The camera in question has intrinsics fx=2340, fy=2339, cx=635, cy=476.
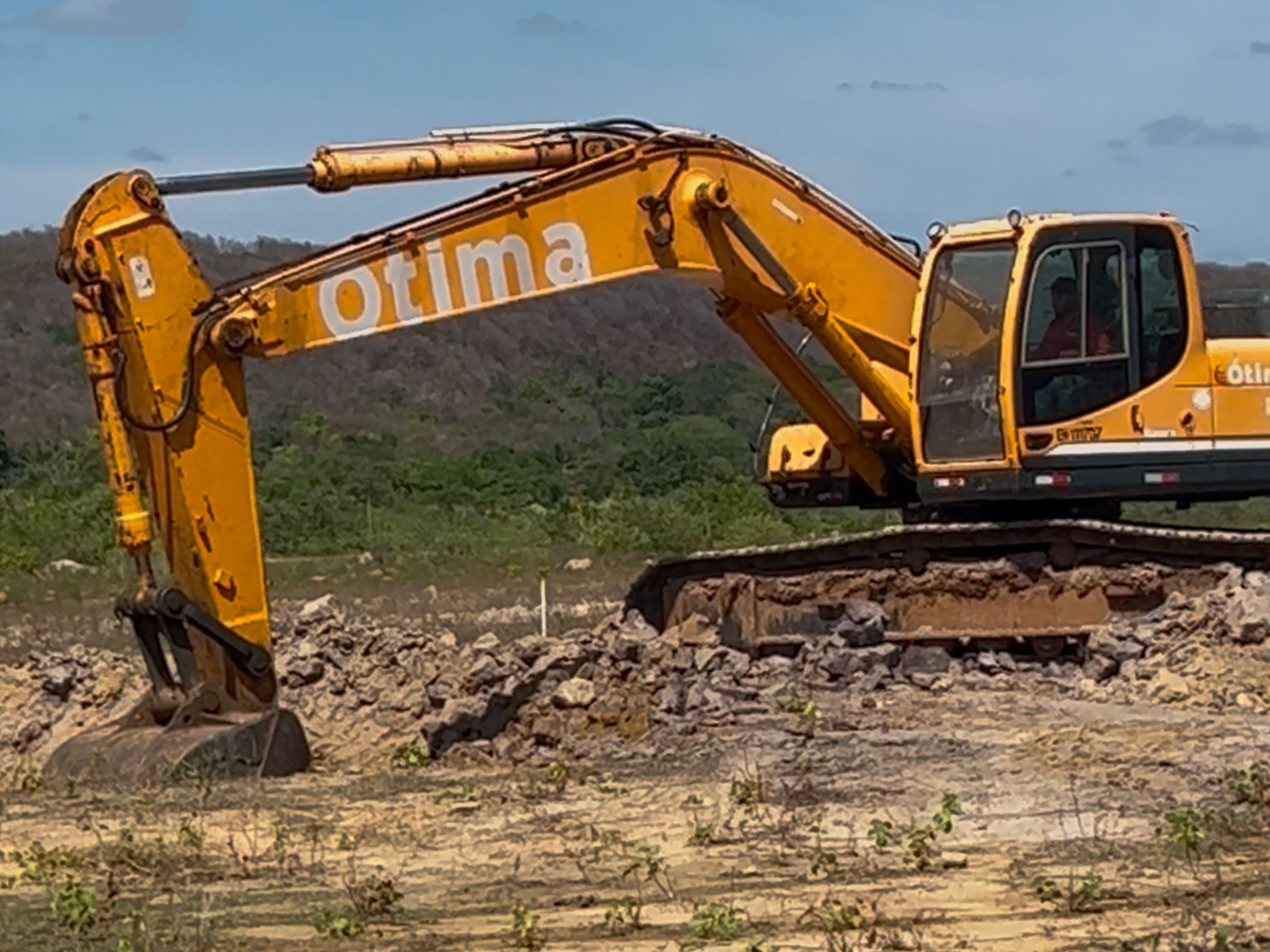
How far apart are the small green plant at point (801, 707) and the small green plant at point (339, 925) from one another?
153 inches

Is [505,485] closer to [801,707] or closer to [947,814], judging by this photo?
[801,707]

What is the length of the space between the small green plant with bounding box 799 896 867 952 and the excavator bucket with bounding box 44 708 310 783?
4.19m

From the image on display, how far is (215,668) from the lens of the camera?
10.9 m

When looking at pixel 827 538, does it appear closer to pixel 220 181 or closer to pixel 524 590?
pixel 220 181

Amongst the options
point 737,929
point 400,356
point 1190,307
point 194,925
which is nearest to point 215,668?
point 194,925

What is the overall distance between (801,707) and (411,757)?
2.01 metres

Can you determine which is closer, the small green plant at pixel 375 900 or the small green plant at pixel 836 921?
the small green plant at pixel 836 921

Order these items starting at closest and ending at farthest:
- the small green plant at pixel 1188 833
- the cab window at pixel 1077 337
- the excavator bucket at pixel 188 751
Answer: the small green plant at pixel 1188 833
the excavator bucket at pixel 188 751
the cab window at pixel 1077 337

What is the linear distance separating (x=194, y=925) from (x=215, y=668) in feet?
13.0

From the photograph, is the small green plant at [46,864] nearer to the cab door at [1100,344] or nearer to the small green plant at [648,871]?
the small green plant at [648,871]

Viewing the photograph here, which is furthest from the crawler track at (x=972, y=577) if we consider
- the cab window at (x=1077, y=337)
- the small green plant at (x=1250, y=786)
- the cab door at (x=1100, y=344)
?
the small green plant at (x=1250, y=786)

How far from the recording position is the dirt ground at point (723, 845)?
6.79m

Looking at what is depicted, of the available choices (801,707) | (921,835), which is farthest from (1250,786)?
(801,707)

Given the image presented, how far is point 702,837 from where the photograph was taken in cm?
836
